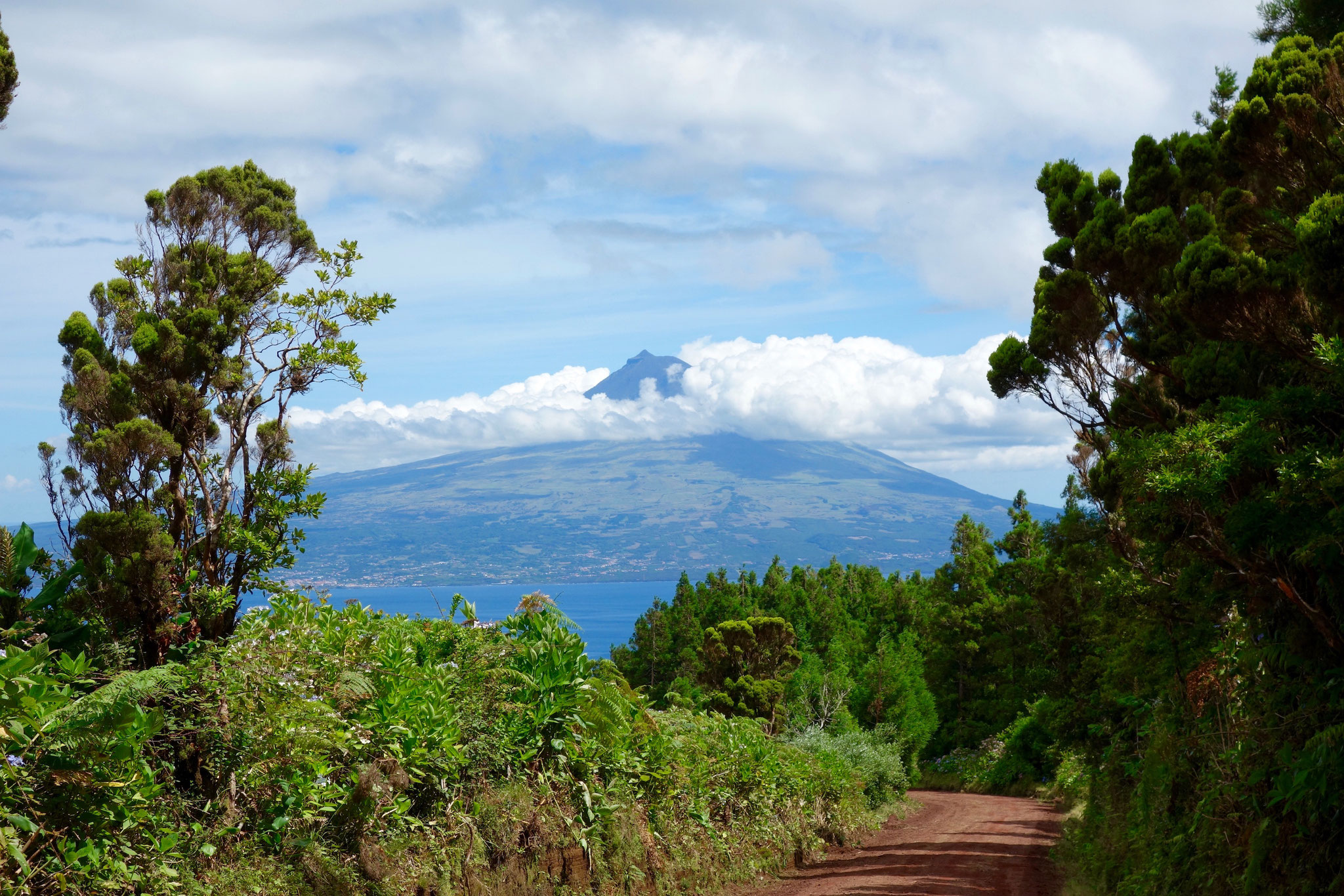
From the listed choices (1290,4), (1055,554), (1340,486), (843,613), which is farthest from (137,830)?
(843,613)

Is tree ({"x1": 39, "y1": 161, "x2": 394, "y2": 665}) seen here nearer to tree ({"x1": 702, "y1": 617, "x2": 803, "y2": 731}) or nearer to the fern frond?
the fern frond

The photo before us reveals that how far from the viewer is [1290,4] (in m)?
12.7

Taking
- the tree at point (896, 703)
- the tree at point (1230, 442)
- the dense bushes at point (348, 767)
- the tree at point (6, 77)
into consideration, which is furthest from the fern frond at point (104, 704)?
the tree at point (896, 703)

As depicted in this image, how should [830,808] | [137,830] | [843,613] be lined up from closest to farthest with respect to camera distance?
[137,830] → [830,808] → [843,613]

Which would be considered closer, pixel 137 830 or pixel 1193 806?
pixel 137 830

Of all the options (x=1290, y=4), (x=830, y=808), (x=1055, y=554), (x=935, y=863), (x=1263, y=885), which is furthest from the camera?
(x=1055, y=554)

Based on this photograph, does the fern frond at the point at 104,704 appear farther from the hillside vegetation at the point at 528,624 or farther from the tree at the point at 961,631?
the tree at the point at 961,631

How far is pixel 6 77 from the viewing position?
19.7 feet

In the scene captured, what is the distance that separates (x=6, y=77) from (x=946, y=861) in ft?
58.5

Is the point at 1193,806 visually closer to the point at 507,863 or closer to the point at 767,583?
the point at 507,863

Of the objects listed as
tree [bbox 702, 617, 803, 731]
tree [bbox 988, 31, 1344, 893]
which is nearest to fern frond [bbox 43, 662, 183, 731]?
tree [bbox 988, 31, 1344, 893]

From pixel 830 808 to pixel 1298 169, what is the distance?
14.9 m

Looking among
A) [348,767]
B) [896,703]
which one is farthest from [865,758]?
[896,703]

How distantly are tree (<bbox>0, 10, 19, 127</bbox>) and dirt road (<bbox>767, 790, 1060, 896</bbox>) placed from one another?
1214cm
